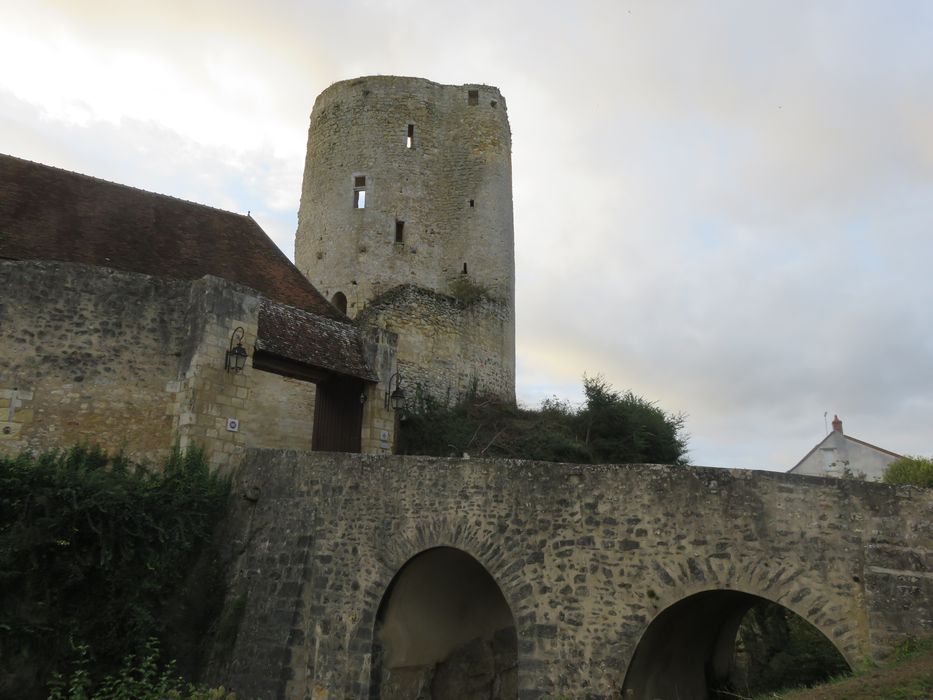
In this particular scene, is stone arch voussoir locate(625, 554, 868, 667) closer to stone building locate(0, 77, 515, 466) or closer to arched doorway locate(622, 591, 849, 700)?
arched doorway locate(622, 591, 849, 700)

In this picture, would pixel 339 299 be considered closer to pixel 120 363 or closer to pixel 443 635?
pixel 120 363

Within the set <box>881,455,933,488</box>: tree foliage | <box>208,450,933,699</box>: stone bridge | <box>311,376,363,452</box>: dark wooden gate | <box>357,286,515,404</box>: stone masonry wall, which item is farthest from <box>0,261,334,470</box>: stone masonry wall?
<box>881,455,933,488</box>: tree foliage

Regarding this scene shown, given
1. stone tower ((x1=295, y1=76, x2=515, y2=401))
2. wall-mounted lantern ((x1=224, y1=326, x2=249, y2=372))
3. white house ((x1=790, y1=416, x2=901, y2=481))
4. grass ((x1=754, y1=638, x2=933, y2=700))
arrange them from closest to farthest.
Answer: grass ((x1=754, y1=638, x2=933, y2=700)) < wall-mounted lantern ((x1=224, y1=326, x2=249, y2=372)) < stone tower ((x1=295, y1=76, x2=515, y2=401)) < white house ((x1=790, y1=416, x2=901, y2=481))

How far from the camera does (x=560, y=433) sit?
1823 cm

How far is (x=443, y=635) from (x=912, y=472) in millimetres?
14204

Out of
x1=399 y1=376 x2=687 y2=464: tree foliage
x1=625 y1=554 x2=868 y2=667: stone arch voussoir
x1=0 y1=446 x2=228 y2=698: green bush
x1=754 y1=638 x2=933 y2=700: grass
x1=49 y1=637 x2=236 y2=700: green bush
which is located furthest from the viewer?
x1=399 y1=376 x2=687 y2=464: tree foliage

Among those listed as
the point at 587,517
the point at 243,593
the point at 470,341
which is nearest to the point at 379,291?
the point at 470,341

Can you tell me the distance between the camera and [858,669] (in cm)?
691

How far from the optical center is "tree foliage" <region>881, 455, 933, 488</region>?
60.0ft

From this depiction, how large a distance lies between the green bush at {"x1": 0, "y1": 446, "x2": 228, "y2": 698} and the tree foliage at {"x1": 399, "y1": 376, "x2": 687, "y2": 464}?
869cm

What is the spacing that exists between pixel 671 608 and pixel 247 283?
868 cm

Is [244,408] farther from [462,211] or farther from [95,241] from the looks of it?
[462,211]

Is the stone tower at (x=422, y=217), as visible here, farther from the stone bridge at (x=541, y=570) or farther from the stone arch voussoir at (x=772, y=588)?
the stone arch voussoir at (x=772, y=588)

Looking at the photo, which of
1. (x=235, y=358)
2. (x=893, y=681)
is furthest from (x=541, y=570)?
(x=235, y=358)
